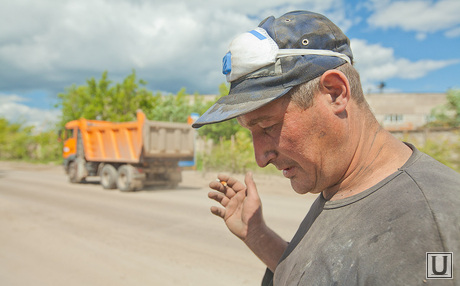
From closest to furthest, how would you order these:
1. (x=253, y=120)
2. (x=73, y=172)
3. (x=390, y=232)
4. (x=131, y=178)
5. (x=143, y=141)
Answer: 1. (x=390, y=232)
2. (x=253, y=120)
3. (x=143, y=141)
4. (x=131, y=178)
5. (x=73, y=172)

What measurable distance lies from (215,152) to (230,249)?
1178 cm

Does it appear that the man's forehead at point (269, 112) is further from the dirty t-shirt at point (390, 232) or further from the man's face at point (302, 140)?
the dirty t-shirt at point (390, 232)

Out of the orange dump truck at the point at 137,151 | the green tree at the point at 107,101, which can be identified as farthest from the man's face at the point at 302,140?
the green tree at the point at 107,101

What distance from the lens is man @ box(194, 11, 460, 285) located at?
3.33ft

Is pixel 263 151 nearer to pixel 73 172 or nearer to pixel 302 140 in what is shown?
pixel 302 140

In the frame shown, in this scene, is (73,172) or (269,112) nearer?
(269,112)

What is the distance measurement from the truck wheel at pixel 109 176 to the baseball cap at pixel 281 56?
Answer: 12.2m

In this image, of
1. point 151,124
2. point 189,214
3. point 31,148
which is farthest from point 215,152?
point 31,148

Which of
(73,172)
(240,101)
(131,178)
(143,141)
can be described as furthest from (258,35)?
(73,172)

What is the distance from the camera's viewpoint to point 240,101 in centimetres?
130

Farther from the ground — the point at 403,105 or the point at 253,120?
the point at 403,105

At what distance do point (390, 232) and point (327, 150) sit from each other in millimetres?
394

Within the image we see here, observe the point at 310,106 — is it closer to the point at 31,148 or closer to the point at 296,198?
the point at 296,198

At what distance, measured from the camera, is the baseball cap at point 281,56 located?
4.01 ft
